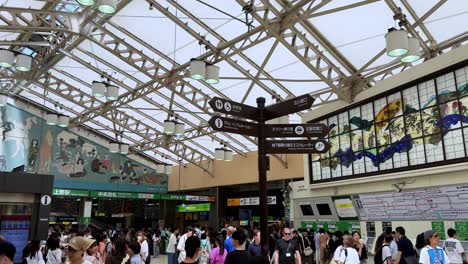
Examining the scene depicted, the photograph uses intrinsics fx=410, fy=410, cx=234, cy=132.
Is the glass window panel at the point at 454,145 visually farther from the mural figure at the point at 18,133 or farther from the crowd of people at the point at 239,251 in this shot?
the mural figure at the point at 18,133

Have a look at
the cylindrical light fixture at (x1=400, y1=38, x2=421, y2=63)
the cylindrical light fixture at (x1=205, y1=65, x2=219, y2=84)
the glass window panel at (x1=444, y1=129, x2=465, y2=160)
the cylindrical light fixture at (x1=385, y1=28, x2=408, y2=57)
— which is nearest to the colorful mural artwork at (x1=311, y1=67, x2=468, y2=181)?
the glass window panel at (x1=444, y1=129, x2=465, y2=160)

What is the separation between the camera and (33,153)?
843 inches

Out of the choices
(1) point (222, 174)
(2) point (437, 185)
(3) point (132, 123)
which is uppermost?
(3) point (132, 123)

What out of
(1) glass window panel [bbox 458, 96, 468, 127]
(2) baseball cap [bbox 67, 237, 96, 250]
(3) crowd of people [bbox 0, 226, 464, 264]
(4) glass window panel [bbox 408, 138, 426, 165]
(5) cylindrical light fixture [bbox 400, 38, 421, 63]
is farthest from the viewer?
(4) glass window panel [bbox 408, 138, 426, 165]

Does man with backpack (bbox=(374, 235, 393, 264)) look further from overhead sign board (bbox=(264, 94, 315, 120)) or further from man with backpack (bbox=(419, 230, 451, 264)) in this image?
overhead sign board (bbox=(264, 94, 315, 120))

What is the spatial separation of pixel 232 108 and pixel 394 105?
8.60 metres

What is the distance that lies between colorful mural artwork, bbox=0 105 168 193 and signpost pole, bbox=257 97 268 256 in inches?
740

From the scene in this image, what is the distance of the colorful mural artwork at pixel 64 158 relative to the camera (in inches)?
813

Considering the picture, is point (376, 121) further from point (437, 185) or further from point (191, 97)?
point (191, 97)

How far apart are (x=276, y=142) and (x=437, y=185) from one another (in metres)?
7.65

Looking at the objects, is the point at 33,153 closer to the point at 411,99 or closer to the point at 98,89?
the point at 98,89

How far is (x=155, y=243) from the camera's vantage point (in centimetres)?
1833

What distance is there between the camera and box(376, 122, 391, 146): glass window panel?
12234mm

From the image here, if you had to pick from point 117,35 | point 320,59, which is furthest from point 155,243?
point 320,59
